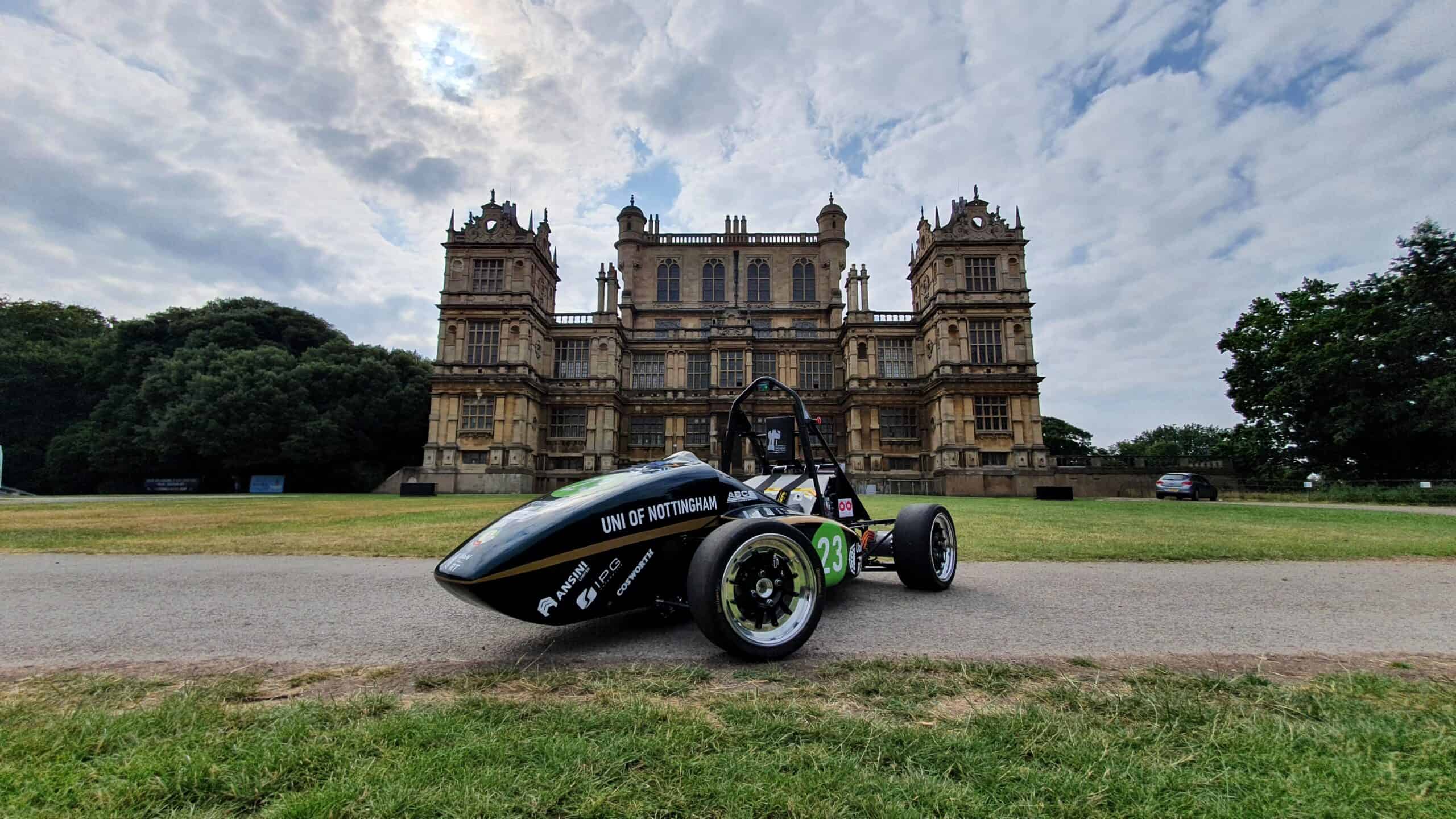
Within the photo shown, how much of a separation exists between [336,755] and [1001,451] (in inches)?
1445

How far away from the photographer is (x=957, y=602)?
4922 millimetres

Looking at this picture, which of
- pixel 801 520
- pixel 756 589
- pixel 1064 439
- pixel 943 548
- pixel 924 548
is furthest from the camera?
pixel 1064 439

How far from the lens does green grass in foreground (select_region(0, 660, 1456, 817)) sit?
168 cm

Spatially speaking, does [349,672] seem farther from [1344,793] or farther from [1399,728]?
[1399,728]

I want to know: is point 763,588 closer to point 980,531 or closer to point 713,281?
point 980,531

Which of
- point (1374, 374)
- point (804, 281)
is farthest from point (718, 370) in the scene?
point (1374, 374)

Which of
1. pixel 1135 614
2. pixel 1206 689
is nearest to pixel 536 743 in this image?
pixel 1206 689

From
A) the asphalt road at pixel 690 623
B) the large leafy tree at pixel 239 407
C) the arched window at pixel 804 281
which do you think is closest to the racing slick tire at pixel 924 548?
the asphalt road at pixel 690 623

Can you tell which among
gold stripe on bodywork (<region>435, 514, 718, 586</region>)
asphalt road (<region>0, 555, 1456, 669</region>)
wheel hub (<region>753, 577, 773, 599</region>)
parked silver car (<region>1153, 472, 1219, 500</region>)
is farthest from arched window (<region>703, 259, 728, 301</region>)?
wheel hub (<region>753, 577, 773, 599</region>)

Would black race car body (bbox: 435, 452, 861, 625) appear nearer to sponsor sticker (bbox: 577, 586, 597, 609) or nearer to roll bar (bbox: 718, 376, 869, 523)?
sponsor sticker (bbox: 577, 586, 597, 609)

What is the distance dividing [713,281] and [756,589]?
4205 centimetres

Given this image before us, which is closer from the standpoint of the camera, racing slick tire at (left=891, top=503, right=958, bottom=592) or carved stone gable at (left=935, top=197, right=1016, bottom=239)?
racing slick tire at (left=891, top=503, right=958, bottom=592)

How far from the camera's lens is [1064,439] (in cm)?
6306

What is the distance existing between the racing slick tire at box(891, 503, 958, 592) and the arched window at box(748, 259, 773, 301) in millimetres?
39434
